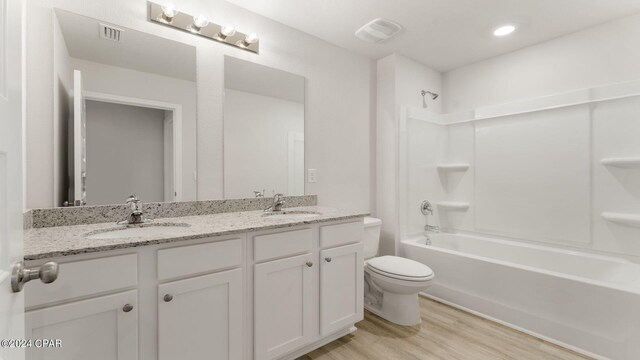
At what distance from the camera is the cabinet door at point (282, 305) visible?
1.49 meters

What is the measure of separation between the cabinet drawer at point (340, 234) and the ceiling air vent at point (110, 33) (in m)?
1.63

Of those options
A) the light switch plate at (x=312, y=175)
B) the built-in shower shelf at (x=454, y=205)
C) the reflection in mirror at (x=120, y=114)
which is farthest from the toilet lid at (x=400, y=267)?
the reflection in mirror at (x=120, y=114)

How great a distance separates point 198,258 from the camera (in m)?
1.29

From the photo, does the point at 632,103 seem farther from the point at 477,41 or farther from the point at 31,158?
the point at 31,158

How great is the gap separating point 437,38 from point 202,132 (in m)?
2.18

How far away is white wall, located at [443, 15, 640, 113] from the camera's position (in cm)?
218

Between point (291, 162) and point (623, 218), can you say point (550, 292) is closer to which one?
point (623, 218)

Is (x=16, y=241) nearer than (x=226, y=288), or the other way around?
(x=16, y=241)

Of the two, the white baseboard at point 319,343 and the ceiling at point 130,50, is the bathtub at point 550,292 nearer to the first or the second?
the white baseboard at point 319,343

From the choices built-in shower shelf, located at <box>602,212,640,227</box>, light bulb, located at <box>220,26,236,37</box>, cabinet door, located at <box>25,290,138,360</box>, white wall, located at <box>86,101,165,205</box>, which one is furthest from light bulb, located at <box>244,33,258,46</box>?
built-in shower shelf, located at <box>602,212,640,227</box>

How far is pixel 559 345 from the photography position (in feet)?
6.17

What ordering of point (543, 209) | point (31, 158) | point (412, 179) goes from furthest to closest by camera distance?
point (412, 179)
point (543, 209)
point (31, 158)

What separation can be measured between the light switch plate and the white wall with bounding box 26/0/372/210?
4 cm

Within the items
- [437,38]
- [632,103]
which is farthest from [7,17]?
[632,103]
